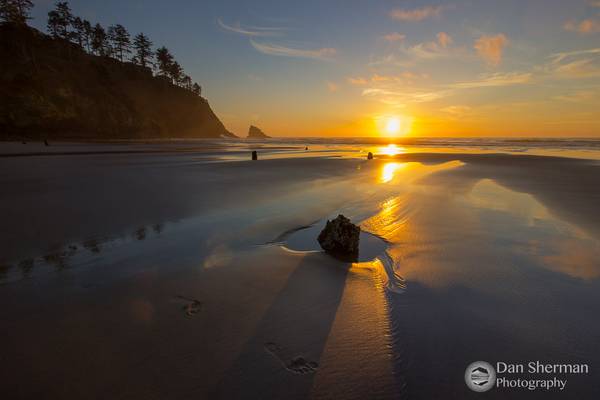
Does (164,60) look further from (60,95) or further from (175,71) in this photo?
(60,95)

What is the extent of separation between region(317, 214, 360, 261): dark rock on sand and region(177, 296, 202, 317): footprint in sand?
2.43 m

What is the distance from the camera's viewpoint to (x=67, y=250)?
181 inches

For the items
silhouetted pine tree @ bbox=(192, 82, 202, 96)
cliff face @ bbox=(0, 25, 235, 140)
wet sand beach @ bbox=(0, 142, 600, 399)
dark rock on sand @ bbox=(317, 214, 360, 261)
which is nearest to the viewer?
wet sand beach @ bbox=(0, 142, 600, 399)

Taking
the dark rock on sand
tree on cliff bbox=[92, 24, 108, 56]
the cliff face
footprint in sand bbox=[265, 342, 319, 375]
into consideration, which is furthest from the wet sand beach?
tree on cliff bbox=[92, 24, 108, 56]

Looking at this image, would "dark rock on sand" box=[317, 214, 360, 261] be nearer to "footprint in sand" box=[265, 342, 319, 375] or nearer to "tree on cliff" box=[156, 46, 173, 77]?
"footprint in sand" box=[265, 342, 319, 375]

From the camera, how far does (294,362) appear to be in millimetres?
2295

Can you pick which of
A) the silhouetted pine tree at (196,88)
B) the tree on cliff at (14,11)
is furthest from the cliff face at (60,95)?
the silhouetted pine tree at (196,88)

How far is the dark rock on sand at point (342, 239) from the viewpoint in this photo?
4.70 m

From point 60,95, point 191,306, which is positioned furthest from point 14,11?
point 191,306

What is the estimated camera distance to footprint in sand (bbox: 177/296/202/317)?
9.74 ft

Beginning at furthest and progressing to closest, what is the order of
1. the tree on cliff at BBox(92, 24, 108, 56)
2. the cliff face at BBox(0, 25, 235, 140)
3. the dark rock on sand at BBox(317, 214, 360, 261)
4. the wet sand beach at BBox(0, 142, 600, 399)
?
the tree on cliff at BBox(92, 24, 108, 56), the cliff face at BBox(0, 25, 235, 140), the dark rock on sand at BBox(317, 214, 360, 261), the wet sand beach at BBox(0, 142, 600, 399)

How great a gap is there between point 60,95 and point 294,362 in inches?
2451

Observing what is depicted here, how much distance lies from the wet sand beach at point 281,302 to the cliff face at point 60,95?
47.0 m

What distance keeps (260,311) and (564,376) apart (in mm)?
2858
